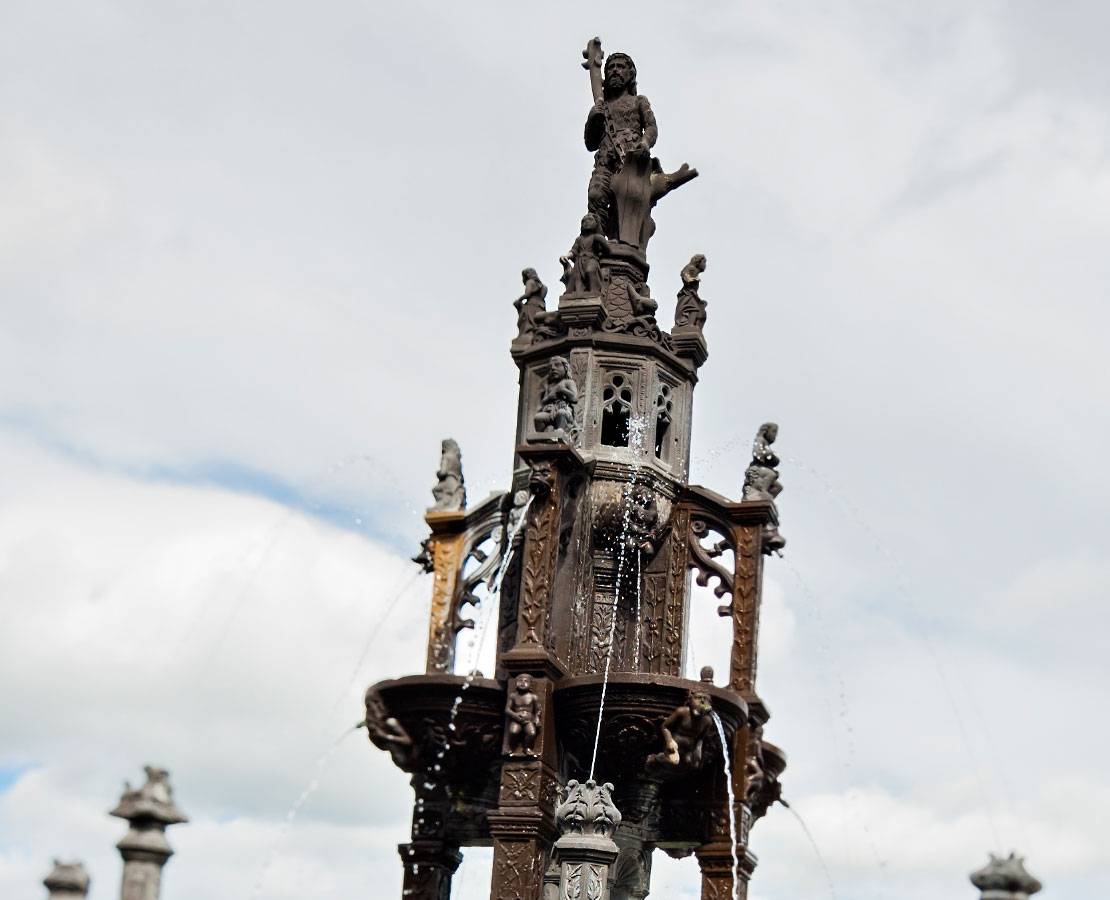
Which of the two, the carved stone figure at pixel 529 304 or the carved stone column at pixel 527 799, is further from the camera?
the carved stone figure at pixel 529 304

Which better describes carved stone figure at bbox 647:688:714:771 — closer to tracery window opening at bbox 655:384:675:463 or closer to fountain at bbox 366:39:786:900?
fountain at bbox 366:39:786:900

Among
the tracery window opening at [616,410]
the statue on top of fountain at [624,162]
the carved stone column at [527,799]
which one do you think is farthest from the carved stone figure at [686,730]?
the statue on top of fountain at [624,162]

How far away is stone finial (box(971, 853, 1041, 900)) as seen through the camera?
13.1 m

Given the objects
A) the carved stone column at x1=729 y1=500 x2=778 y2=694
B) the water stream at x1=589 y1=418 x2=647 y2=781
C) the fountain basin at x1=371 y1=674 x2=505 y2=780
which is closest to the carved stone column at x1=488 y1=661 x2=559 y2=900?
the fountain basin at x1=371 y1=674 x2=505 y2=780

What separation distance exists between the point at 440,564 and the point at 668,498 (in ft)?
9.38

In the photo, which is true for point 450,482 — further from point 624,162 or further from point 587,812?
point 587,812

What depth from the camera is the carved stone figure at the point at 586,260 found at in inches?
943

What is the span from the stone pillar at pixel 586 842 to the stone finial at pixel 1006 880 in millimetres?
5244

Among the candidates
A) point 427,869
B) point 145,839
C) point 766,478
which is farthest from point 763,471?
point 145,839

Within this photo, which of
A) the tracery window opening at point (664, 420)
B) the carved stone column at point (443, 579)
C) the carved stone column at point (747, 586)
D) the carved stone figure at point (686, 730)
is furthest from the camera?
the tracery window opening at point (664, 420)

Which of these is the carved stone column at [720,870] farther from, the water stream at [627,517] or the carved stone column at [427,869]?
the carved stone column at [427,869]

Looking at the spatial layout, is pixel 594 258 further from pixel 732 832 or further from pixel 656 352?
pixel 732 832

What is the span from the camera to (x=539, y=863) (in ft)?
66.8

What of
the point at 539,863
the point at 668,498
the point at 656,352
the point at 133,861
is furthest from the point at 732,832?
the point at 133,861
